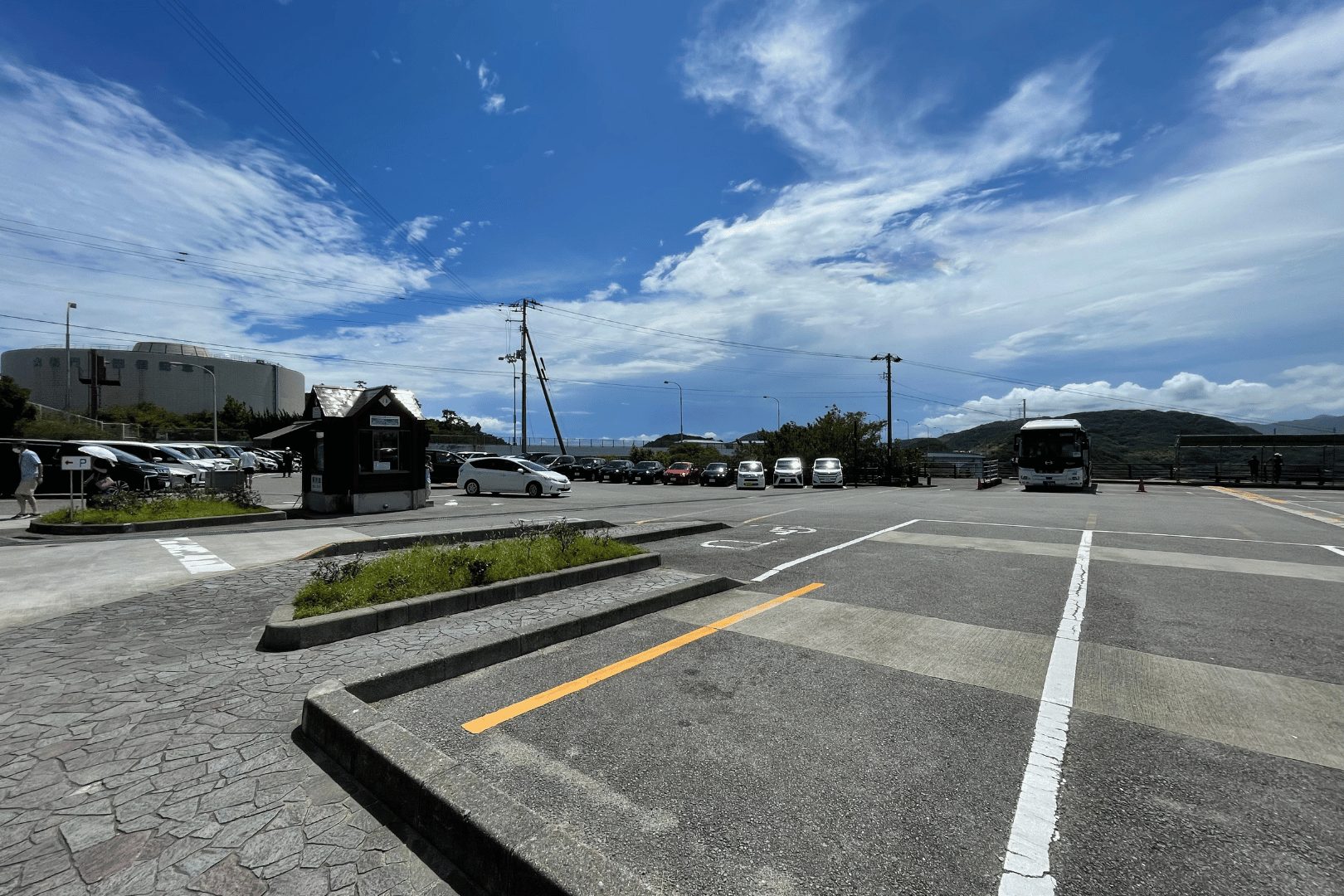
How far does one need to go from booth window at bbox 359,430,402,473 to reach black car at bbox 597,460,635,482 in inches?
947

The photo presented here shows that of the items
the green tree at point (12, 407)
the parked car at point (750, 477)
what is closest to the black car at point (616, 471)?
the parked car at point (750, 477)

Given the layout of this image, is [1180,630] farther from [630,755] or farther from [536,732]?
[536,732]

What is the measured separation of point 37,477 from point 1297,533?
93.7ft

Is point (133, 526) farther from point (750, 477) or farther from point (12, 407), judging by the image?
point (12, 407)

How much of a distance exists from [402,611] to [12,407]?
57609 mm

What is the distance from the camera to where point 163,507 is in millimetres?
13398

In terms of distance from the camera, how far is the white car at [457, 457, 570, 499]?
24.9 metres

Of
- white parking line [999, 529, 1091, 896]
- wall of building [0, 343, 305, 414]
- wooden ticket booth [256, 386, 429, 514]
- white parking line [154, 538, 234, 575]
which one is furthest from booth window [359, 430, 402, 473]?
wall of building [0, 343, 305, 414]

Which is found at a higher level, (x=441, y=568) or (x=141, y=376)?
(x=141, y=376)

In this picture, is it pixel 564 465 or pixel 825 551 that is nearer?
pixel 825 551

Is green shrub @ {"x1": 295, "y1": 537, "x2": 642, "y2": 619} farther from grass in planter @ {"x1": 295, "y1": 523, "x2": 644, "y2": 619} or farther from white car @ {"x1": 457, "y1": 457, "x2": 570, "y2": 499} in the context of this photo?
white car @ {"x1": 457, "y1": 457, "x2": 570, "y2": 499}

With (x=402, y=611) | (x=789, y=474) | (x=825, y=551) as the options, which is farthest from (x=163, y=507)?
(x=789, y=474)

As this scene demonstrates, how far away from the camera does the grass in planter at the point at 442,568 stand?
5.61 metres

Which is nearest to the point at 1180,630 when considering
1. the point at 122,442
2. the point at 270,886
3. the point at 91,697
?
the point at 270,886
